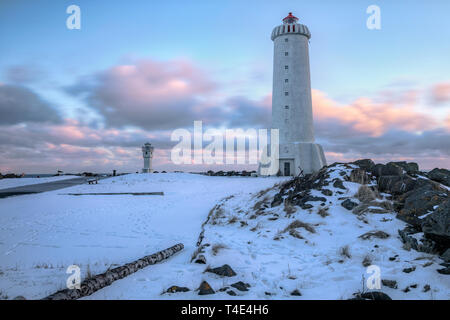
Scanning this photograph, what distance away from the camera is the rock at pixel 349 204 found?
994 cm

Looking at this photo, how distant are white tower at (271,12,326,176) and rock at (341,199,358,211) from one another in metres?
23.8

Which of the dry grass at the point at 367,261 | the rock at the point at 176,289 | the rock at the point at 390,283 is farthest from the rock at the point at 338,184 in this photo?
the rock at the point at 176,289

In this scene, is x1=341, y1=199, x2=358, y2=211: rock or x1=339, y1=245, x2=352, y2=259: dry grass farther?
x1=341, y1=199, x2=358, y2=211: rock

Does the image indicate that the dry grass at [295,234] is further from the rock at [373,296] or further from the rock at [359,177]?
the rock at [359,177]

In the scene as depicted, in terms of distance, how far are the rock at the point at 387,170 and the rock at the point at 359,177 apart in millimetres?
575

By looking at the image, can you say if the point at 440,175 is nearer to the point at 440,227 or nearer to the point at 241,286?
the point at 440,227

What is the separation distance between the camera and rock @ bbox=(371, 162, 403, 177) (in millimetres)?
12063

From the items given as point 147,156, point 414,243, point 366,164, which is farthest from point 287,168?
point 414,243

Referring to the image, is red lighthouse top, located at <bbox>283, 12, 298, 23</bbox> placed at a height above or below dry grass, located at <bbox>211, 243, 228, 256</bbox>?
above

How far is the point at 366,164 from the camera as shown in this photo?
13727 mm

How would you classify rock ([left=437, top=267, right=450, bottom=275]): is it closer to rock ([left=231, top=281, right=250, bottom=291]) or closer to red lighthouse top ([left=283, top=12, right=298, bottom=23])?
rock ([left=231, top=281, right=250, bottom=291])

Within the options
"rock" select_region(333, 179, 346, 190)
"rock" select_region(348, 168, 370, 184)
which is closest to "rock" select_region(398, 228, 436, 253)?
"rock" select_region(333, 179, 346, 190)
